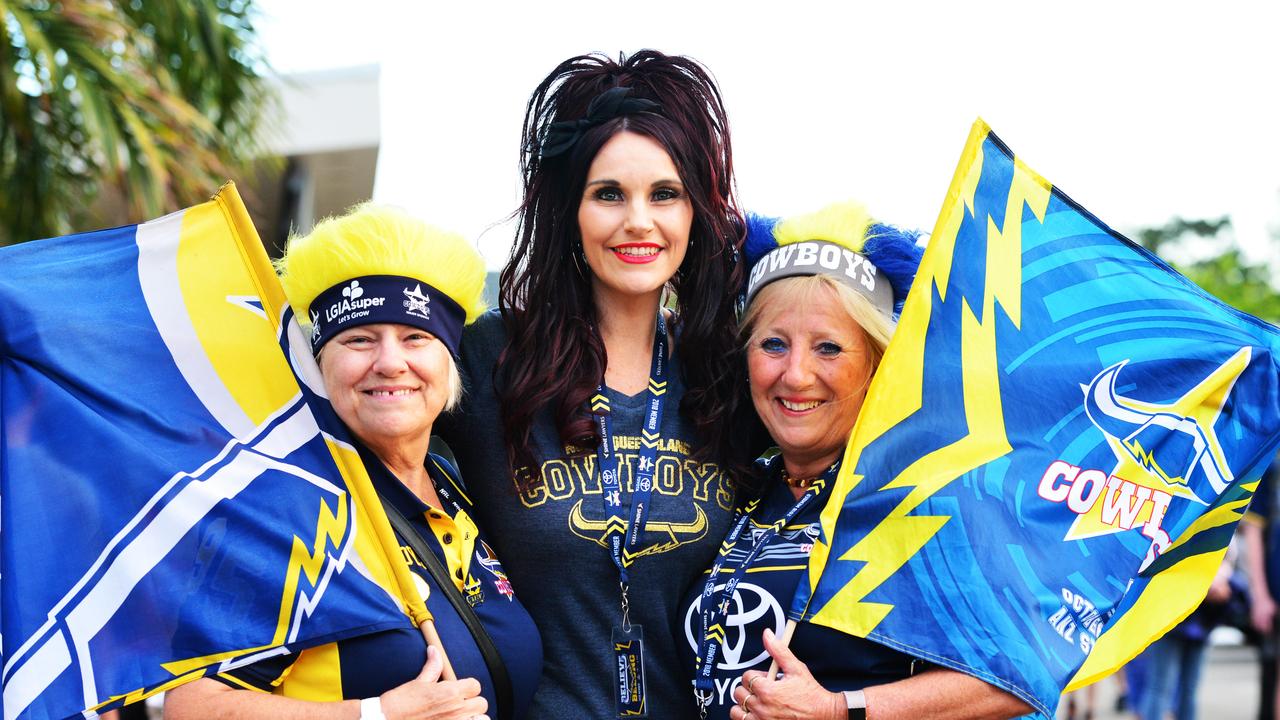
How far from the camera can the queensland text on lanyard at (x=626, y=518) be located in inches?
130

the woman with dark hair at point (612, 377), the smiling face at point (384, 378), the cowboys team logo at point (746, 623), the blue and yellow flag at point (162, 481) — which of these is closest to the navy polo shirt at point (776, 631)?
the cowboys team logo at point (746, 623)

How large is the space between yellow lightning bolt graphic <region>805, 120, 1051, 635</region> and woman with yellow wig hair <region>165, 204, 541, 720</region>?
0.86 metres

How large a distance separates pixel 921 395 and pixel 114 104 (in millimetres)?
5922

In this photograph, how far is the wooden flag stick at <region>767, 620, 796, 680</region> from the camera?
116 inches

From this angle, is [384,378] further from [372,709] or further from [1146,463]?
[1146,463]

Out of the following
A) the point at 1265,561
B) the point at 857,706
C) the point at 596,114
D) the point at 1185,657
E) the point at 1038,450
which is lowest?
the point at 1185,657

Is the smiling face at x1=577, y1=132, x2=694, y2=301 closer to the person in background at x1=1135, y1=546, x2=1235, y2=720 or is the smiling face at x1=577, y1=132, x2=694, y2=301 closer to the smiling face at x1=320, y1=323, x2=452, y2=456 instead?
the smiling face at x1=320, y1=323, x2=452, y2=456

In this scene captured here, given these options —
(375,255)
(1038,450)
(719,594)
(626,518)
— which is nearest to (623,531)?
(626,518)

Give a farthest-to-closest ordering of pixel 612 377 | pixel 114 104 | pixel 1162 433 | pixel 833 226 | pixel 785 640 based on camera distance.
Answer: pixel 114 104
pixel 612 377
pixel 833 226
pixel 1162 433
pixel 785 640

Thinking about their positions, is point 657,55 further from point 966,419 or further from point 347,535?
point 347,535

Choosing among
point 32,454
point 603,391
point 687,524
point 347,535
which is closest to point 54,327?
point 32,454

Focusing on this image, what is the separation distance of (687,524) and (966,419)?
83 centimetres

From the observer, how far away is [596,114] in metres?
3.56

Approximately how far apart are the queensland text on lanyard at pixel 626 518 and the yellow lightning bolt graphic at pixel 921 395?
21.8 inches
